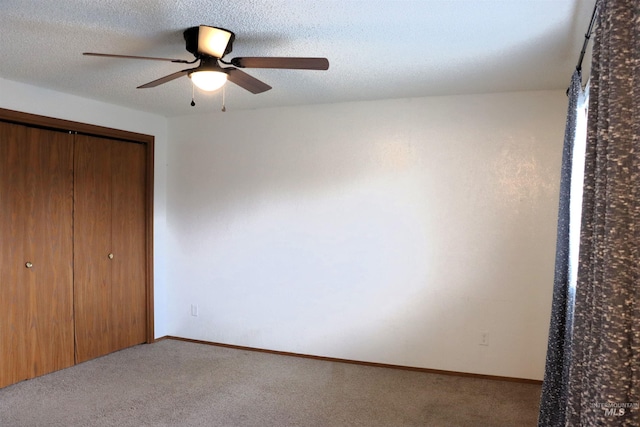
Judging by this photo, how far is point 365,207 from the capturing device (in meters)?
4.10

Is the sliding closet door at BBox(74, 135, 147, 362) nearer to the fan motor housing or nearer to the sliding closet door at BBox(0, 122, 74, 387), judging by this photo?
the sliding closet door at BBox(0, 122, 74, 387)

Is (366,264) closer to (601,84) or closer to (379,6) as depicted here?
(379,6)

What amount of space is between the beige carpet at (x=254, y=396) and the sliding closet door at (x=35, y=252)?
0.22 meters

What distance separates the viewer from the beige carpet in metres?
3.04

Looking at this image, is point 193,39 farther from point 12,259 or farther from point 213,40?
point 12,259

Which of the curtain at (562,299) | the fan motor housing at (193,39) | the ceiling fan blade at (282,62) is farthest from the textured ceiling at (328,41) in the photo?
the curtain at (562,299)

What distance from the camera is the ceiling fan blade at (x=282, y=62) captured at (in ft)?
A: 7.52

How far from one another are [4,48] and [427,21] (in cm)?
245

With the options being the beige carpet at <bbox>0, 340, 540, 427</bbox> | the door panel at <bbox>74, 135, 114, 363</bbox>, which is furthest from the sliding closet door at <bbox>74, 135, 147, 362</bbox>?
the beige carpet at <bbox>0, 340, 540, 427</bbox>

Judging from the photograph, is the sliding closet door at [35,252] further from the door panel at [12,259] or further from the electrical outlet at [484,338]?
the electrical outlet at [484,338]

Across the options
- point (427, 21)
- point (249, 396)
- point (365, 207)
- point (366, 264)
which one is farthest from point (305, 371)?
point (427, 21)

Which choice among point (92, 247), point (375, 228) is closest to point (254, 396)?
point (375, 228)

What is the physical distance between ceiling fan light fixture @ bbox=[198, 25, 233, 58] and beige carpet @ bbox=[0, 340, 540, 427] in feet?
7.36

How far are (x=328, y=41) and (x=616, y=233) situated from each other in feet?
6.09
